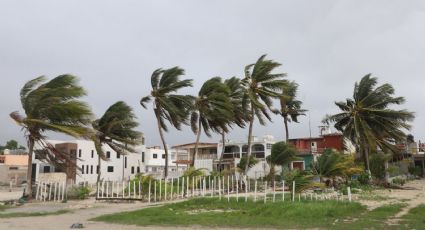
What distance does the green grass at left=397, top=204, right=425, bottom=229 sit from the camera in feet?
37.2

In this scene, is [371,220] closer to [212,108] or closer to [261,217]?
[261,217]

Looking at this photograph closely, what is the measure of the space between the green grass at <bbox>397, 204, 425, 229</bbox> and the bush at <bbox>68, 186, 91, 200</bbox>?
17884mm

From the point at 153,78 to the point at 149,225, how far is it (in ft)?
71.2

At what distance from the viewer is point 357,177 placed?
32594 mm

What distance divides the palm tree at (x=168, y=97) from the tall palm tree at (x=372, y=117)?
1271cm

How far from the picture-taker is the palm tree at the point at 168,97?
108 ft

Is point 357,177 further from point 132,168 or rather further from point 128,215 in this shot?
point 132,168

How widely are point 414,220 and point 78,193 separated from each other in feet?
61.3

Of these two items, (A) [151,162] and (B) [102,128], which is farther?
(A) [151,162]

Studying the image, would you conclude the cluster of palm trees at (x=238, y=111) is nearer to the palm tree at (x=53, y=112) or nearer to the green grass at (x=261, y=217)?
the palm tree at (x=53, y=112)

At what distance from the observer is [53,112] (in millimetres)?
22500

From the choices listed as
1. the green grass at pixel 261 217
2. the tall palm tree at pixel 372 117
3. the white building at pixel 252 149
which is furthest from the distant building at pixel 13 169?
the green grass at pixel 261 217

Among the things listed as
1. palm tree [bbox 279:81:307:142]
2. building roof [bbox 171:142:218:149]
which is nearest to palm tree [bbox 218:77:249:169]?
palm tree [bbox 279:81:307:142]

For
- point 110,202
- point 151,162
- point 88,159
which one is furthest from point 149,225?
point 151,162
